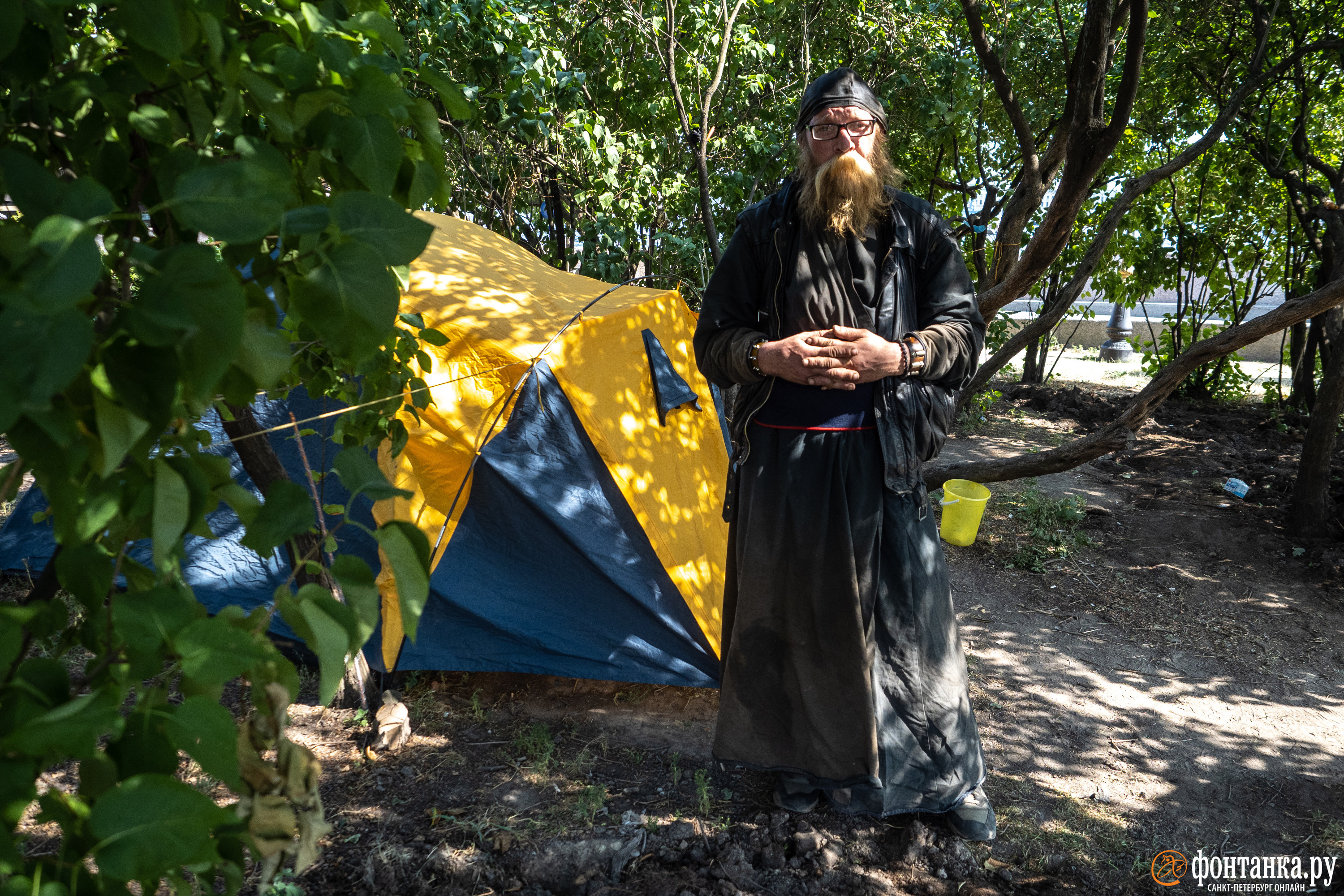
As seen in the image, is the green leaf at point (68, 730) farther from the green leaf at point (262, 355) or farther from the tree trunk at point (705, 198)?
the tree trunk at point (705, 198)

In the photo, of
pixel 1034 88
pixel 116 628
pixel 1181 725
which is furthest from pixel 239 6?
pixel 1034 88

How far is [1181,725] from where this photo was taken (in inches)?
116

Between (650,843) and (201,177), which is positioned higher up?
(201,177)

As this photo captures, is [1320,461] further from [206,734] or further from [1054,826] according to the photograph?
[206,734]

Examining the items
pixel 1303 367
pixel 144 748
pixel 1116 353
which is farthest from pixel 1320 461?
pixel 1116 353

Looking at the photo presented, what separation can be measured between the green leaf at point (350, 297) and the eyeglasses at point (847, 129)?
1.76 metres

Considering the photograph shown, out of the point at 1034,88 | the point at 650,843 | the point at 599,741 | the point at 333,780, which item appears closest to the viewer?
the point at 650,843

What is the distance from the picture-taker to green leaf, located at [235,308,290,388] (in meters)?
0.59

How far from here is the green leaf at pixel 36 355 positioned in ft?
1.42

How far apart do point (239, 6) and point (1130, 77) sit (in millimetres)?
3080

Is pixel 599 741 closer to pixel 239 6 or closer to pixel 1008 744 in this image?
pixel 1008 744

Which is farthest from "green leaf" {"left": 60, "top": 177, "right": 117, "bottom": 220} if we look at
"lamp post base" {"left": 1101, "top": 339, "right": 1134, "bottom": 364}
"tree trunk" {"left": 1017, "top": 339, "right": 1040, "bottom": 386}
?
"lamp post base" {"left": 1101, "top": 339, "right": 1134, "bottom": 364}

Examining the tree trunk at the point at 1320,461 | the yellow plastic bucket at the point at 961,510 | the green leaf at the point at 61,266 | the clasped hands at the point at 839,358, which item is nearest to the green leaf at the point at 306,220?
the green leaf at the point at 61,266
